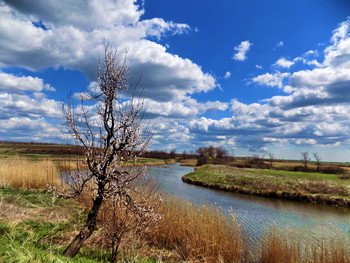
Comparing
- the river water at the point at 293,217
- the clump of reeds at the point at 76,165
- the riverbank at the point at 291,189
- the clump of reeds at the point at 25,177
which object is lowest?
the river water at the point at 293,217

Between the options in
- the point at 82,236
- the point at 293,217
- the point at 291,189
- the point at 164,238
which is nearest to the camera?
the point at 82,236

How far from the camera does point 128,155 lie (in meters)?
5.71

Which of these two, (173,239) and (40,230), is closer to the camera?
(40,230)

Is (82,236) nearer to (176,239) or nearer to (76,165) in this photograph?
(76,165)

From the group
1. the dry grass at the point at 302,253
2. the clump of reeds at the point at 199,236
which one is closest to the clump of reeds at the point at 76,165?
the clump of reeds at the point at 199,236

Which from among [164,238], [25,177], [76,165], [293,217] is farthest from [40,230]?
[293,217]

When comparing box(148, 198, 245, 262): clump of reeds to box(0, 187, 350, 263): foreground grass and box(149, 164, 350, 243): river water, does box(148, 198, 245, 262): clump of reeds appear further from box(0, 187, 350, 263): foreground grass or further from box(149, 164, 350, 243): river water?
box(149, 164, 350, 243): river water

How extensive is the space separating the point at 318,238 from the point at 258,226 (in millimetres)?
2680

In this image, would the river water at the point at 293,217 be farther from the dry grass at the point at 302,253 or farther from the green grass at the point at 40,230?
the green grass at the point at 40,230

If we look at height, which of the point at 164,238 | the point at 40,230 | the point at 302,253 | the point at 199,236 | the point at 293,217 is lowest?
the point at 293,217

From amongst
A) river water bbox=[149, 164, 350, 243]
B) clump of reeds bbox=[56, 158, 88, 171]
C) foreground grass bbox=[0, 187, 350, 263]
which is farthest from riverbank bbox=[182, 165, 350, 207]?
clump of reeds bbox=[56, 158, 88, 171]

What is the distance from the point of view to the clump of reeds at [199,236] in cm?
704

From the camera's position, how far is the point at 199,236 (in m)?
7.46

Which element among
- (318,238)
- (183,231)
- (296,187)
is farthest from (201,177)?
(183,231)
